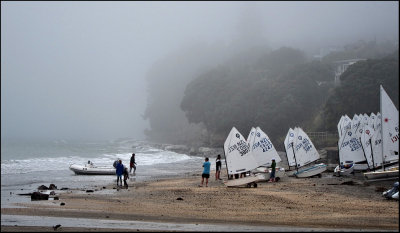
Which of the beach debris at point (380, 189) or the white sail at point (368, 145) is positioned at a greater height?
the white sail at point (368, 145)

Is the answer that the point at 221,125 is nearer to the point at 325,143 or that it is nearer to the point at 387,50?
the point at 325,143

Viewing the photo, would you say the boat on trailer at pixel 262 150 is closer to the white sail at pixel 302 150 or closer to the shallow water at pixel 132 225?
the white sail at pixel 302 150

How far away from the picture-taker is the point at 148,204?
18609 millimetres

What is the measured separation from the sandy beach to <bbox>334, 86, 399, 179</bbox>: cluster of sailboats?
263cm

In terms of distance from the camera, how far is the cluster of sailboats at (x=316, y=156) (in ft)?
86.2

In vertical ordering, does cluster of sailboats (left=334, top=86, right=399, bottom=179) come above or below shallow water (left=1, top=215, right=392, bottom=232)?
above

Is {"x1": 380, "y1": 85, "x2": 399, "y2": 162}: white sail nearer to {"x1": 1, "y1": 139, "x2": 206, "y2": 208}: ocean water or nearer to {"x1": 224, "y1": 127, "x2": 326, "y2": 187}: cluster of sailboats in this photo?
{"x1": 224, "y1": 127, "x2": 326, "y2": 187}: cluster of sailboats

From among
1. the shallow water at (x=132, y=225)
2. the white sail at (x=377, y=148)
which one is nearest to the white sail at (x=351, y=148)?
the white sail at (x=377, y=148)

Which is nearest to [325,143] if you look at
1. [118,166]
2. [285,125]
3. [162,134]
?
[285,125]

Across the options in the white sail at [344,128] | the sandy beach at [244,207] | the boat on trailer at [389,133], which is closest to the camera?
the sandy beach at [244,207]

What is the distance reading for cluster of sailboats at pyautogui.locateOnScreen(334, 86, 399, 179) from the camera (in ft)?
85.0

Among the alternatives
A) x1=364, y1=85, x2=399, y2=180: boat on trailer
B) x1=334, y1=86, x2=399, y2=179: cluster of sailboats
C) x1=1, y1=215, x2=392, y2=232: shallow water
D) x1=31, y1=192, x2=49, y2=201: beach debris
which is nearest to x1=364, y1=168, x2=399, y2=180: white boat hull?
x1=334, y1=86, x2=399, y2=179: cluster of sailboats

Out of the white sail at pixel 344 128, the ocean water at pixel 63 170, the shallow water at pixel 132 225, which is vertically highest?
the white sail at pixel 344 128

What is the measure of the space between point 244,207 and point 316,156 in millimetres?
19614
